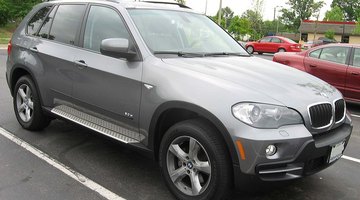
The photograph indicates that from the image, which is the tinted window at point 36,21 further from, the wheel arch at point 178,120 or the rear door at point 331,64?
the rear door at point 331,64

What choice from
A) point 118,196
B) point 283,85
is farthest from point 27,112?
point 283,85

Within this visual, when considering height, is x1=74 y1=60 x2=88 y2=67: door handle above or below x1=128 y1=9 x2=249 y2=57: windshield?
below

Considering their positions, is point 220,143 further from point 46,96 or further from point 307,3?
point 307,3

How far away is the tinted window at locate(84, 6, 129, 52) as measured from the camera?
4348 millimetres

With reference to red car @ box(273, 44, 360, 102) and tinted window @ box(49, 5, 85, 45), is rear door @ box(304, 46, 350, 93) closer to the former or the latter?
red car @ box(273, 44, 360, 102)

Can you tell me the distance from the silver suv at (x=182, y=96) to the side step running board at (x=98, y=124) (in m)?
0.01

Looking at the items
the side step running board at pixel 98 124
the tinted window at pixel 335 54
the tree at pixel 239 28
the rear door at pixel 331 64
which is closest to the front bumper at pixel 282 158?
the side step running board at pixel 98 124

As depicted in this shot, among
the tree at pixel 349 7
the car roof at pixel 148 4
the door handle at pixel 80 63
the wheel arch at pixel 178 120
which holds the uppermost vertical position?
the tree at pixel 349 7

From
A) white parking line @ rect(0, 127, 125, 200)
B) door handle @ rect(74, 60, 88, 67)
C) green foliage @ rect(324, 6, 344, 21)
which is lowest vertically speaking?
white parking line @ rect(0, 127, 125, 200)

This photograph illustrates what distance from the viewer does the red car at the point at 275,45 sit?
28.8 metres

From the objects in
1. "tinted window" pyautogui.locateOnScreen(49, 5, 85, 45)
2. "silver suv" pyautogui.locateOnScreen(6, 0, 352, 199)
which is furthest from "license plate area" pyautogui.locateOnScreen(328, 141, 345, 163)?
"tinted window" pyautogui.locateOnScreen(49, 5, 85, 45)

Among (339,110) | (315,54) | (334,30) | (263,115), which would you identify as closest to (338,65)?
(315,54)

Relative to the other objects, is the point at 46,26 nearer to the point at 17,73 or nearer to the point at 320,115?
the point at 17,73

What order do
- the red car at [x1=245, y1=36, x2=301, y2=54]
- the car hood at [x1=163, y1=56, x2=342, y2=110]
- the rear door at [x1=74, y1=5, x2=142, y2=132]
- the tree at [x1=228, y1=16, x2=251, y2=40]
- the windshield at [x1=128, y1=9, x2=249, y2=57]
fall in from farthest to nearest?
1. the tree at [x1=228, y1=16, x2=251, y2=40]
2. the red car at [x1=245, y1=36, x2=301, y2=54]
3. the windshield at [x1=128, y1=9, x2=249, y2=57]
4. the rear door at [x1=74, y1=5, x2=142, y2=132]
5. the car hood at [x1=163, y1=56, x2=342, y2=110]
